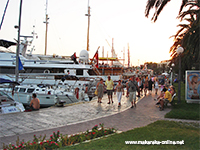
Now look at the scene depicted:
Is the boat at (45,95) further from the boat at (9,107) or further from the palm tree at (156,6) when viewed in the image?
the palm tree at (156,6)

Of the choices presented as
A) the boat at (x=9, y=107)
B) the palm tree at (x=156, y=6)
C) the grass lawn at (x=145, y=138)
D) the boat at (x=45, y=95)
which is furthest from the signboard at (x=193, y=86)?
the boat at (x=9, y=107)

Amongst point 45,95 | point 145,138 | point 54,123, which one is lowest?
point 54,123

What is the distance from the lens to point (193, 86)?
1130cm

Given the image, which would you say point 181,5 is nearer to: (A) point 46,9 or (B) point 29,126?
(B) point 29,126

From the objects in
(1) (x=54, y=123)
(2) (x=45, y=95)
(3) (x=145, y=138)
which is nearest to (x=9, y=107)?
(1) (x=54, y=123)

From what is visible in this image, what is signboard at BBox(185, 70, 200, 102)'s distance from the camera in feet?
36.9

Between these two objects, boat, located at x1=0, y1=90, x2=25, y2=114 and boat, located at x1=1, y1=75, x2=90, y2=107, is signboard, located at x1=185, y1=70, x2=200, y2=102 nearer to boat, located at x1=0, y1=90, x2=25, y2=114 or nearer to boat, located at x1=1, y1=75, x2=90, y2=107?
boat, located at x1=1, y1=75, x2=90, y2=107

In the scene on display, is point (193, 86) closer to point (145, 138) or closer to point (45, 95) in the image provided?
point (145, 138)

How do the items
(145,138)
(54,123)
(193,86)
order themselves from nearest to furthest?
(145,138)
(54,123)
(193,86)

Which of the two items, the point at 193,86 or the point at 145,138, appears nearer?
the point at 145,138

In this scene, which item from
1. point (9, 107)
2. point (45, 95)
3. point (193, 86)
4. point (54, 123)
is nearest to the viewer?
point (54, 123)

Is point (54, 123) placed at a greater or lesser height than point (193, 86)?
lesser

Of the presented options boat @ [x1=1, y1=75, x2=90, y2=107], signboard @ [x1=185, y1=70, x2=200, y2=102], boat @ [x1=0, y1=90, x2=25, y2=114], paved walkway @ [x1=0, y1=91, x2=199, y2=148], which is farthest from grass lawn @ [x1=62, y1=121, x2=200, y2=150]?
boat @ [x1=1, y1=75, x2=90, y2=107]

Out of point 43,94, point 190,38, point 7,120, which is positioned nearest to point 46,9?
point 43,94
